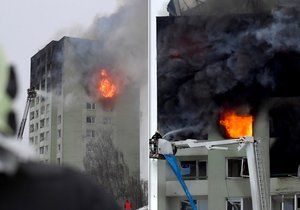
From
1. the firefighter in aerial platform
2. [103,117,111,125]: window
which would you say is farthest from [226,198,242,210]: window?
the firefighter in aerial platform

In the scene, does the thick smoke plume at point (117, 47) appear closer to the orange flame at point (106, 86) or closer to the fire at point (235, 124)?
the orange flame at point (106, 86)

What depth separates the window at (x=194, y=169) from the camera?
382 cm

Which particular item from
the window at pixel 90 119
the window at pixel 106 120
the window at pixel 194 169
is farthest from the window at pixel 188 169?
the window at pixel 90 119

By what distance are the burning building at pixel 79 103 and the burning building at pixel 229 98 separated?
0.26 metres

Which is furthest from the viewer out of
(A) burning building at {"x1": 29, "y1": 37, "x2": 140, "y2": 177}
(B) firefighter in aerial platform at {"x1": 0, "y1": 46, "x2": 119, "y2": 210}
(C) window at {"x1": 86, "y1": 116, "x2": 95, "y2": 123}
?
(C) window at {"x1": 86, "y1": 116, "x2": 95, "y2": 123}

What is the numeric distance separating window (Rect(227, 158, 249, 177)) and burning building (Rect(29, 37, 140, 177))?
2.26 feet

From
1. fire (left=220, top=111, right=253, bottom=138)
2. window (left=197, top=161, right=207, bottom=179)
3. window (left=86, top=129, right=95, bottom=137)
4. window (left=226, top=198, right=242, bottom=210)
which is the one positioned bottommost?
window (left=226, top=198, right=242, bottom=210)

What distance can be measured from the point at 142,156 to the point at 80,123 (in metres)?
0.52

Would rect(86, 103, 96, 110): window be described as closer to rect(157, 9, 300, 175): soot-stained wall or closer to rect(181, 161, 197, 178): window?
rect(157, 9, 300, 175): soot-stained wall

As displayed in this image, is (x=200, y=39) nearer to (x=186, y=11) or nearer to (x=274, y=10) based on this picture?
(x=186, y=11)

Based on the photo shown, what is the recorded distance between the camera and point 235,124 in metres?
3.93

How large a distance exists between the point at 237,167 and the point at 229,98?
52 centimetres

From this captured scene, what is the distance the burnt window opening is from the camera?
384cm

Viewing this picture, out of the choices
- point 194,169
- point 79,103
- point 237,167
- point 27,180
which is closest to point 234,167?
point 237,167
